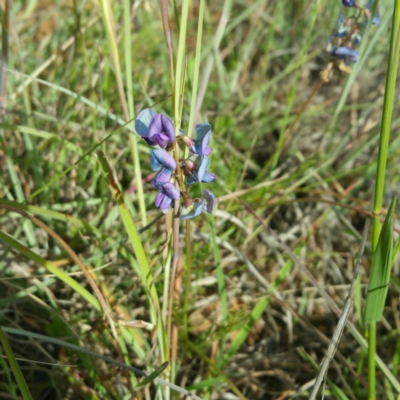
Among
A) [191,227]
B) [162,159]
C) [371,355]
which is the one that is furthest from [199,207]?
[191,227]

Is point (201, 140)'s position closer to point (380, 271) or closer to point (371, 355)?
point (380, 271)

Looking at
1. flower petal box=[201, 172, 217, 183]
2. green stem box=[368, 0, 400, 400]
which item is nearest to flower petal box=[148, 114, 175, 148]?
flower petal box=[201, 172, 217, 183]

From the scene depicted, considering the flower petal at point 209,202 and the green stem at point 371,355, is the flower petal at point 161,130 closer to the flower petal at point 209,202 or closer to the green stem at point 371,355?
the flower petal at point 209,202

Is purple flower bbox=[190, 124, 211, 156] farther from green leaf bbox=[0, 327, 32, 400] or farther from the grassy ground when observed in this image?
green leaf bbox=[0, 327, 32, 400]

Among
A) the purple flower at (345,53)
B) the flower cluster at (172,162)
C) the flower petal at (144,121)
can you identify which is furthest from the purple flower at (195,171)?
the purple flower at (345,53)

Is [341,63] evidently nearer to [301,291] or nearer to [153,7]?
[301,291]

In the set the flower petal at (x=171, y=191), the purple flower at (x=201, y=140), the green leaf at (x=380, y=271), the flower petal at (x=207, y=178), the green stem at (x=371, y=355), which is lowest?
the green stem at (x=371, y=355)

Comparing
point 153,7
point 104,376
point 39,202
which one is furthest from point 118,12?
point 104,376
